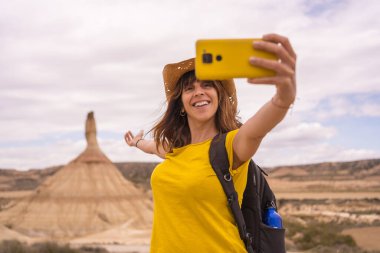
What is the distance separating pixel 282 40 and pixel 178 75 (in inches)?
37.5

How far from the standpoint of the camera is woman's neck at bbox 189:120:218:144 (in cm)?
243

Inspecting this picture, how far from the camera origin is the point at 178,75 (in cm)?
256

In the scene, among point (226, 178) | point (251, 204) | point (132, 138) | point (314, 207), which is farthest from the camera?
point (314, 207)

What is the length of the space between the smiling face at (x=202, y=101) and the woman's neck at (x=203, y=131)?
0.03 metres

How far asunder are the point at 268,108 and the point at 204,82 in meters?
0.62

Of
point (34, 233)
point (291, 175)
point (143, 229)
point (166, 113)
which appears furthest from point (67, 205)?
point (291, 175)

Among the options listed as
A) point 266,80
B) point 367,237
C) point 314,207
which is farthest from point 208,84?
point 314,207

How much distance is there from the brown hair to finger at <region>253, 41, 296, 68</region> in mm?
716

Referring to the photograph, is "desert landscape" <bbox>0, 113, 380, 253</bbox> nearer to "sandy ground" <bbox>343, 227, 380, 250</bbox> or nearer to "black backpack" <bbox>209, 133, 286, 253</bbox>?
"sandy ground" <bbox>343, 227, 380, 250</bbox>

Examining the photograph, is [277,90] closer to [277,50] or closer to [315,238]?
[277,50]

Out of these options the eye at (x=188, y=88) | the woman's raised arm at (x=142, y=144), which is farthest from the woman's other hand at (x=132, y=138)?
the eye at (x=188, y=88)

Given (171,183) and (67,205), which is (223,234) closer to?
(171,183)

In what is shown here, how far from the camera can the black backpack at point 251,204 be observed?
6.91ft

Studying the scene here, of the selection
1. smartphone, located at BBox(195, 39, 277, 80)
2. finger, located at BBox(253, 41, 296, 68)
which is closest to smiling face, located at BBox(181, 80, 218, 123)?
smartphone, located at BBox(195, 39, 277, 80)
